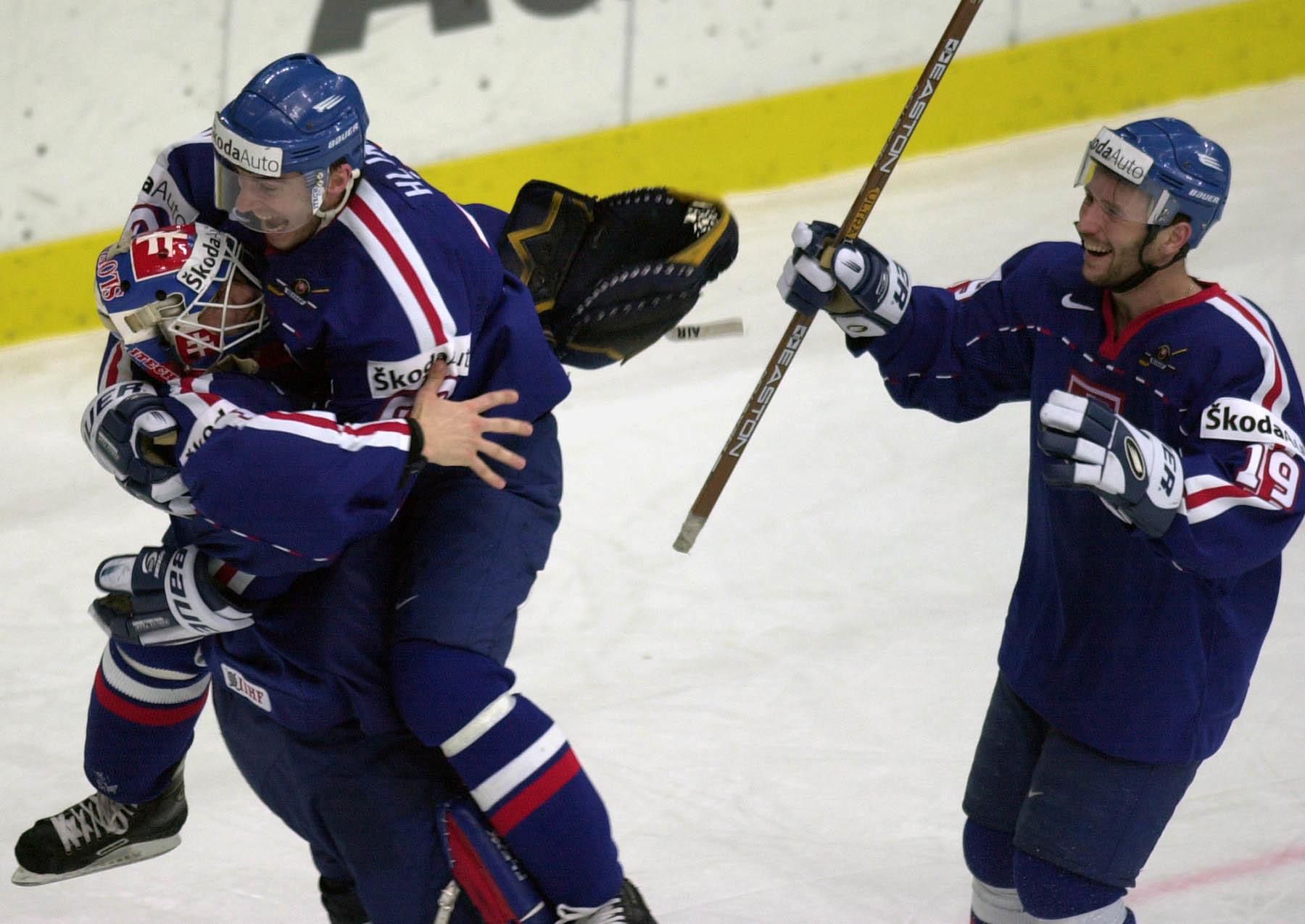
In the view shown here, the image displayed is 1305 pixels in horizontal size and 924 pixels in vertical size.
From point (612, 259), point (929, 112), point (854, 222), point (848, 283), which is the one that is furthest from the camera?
point (929, 112)

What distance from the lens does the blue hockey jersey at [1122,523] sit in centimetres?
234

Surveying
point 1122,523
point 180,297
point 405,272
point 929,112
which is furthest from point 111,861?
point 929,112

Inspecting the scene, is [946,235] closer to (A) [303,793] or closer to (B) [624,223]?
(B) [624,223]

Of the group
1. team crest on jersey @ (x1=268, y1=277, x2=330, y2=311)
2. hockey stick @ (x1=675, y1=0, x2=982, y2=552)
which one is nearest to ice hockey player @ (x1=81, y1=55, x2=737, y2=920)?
team crest on jersey @ (x1=268, y1=277, x2=330, y2=311)

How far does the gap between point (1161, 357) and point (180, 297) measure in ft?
4.53

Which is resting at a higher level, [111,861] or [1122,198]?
[1122,198]

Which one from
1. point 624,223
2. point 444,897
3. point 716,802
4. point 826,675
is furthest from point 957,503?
point 444,897

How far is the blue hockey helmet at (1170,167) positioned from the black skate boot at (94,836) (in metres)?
1.81

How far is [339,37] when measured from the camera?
5.81 metres

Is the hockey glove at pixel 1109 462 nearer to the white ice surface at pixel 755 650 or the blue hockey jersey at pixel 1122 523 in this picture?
the blue hockey jersey at pixel 1122 523

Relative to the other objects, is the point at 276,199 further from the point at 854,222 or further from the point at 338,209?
the point at 854,222

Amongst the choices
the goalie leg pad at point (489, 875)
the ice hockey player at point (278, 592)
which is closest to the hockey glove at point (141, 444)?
the ice hockey player at point (278, 592)

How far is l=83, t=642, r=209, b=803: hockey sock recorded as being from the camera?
2754 millimetres

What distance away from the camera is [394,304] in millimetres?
2416
